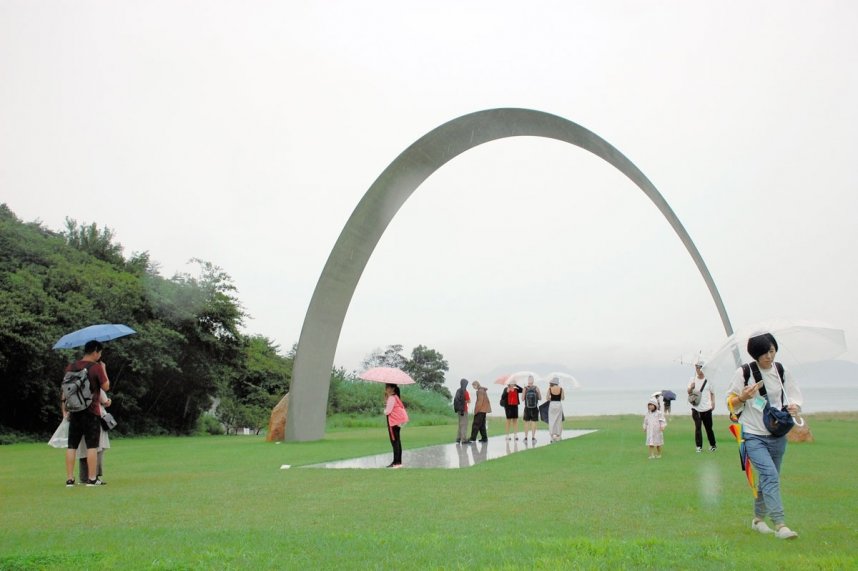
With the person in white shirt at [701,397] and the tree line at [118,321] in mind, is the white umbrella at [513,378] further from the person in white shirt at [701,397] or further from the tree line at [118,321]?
the tree line at [118,321]

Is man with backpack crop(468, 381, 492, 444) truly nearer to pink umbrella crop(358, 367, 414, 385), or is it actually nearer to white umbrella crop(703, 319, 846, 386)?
pink umbrella crop(358, 367, 414, 385)

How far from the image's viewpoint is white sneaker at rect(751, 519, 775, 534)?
578 cm

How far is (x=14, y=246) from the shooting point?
2434 centimetres

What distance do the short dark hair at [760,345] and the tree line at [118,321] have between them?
20241 millimetres

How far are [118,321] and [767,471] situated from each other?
24331 millimetres

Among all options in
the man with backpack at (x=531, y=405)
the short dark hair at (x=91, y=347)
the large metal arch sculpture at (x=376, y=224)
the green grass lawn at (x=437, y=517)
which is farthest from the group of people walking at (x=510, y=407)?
the short dark hair at (x=91, y=347)

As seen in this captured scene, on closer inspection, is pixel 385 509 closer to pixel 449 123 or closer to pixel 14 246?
pixel 449 123

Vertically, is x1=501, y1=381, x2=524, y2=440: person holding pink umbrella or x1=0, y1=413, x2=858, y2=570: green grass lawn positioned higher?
x1=501, y1=381, x2=524, y2=440: person holding pink umbrella

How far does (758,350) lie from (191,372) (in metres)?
26.4

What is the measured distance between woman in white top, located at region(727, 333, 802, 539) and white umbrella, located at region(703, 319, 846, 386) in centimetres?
43

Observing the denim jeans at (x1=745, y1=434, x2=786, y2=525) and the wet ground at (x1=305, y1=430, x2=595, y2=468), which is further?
the wet ground at (x1=305, y1=430, x2=595, y2=468)

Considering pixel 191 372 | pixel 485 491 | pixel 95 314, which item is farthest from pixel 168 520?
pixel 191 372

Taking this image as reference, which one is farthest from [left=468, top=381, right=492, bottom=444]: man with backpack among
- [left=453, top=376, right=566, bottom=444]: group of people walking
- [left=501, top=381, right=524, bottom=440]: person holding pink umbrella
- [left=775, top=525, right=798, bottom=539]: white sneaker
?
[left=775, top=525, right=798, bottom=539]: white sneaker

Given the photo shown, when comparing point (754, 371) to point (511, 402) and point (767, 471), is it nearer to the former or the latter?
point (767, 471)
